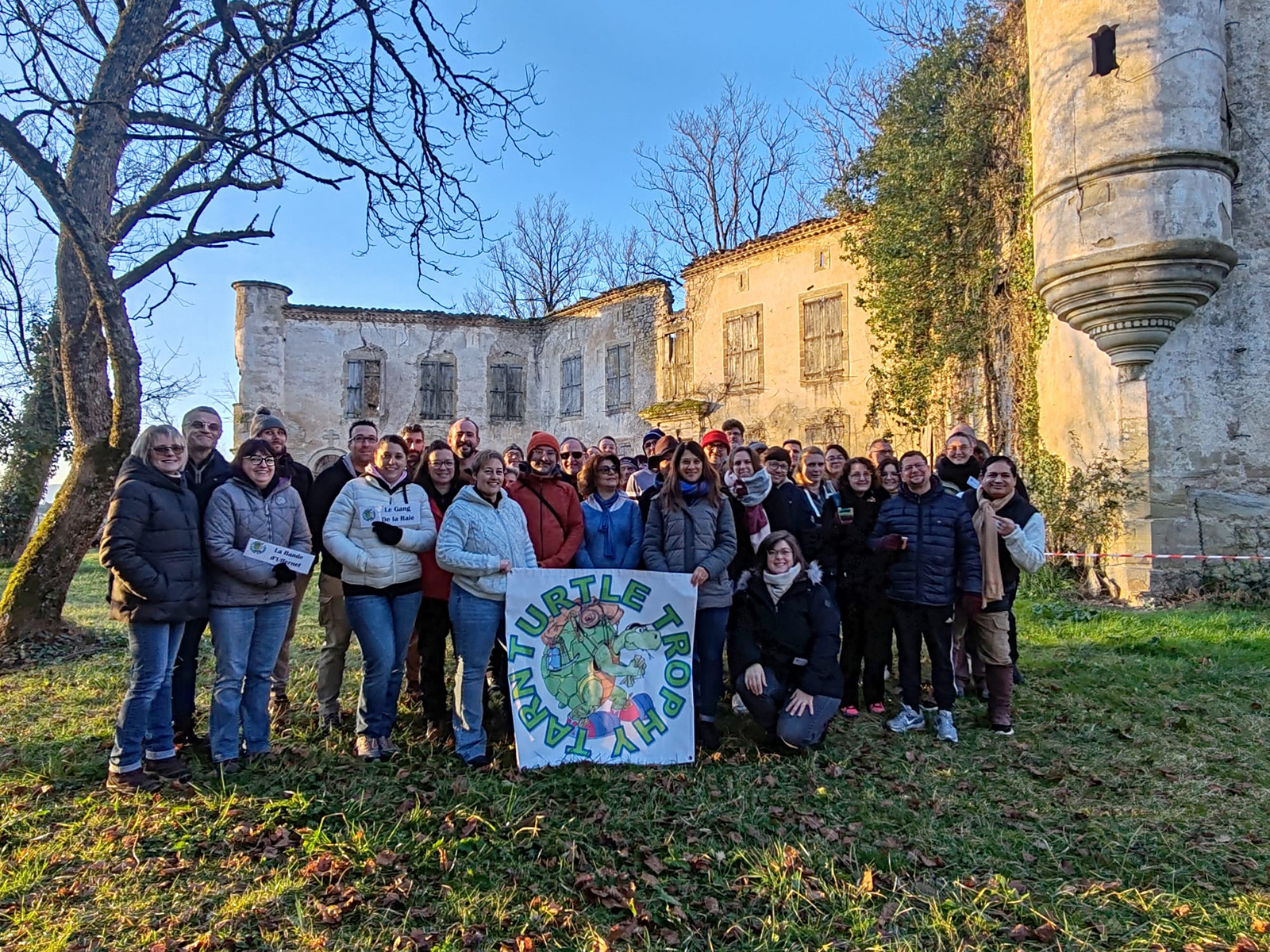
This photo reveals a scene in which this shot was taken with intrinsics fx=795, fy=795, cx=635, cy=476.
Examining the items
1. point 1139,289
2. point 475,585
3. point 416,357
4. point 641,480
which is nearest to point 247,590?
point 475,585

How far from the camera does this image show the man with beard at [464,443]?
17.5ft

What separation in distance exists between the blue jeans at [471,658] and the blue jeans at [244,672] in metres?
1.00

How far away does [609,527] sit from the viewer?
534 centimetres

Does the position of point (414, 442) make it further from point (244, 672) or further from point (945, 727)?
point (945, 727)

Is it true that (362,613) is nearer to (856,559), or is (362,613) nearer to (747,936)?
(747,936)

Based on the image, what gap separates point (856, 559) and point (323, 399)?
66.8ft

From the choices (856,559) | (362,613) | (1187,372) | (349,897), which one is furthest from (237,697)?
(1187,372)

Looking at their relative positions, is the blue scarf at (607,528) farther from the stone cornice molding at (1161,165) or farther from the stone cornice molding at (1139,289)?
the stone cornice molding at (1161,165)

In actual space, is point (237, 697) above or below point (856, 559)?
below

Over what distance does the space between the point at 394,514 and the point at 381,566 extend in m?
0.33

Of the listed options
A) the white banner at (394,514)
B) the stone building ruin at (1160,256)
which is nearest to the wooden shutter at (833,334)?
the stone building ruin at (1160,256)

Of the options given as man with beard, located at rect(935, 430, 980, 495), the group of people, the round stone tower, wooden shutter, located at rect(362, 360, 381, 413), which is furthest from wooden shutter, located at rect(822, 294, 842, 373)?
wooden shutter, located at rect(362, 360, 381, 413)

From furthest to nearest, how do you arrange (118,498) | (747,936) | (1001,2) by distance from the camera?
(1001,2), (118,498), (747,936)

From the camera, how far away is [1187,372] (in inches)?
393
